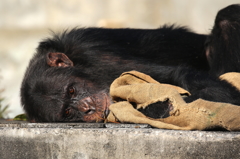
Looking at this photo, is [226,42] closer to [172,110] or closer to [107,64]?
[107,64]

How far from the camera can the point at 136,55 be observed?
4164 mm

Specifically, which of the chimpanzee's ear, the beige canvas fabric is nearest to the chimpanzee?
the chimpanzee's ear

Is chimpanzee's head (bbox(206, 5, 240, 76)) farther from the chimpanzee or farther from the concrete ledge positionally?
the concrete ledge

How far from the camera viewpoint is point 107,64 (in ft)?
13.0

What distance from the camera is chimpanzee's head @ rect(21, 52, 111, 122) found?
12.1 feet

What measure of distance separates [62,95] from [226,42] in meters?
1.69

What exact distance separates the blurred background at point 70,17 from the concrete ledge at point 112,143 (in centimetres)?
486

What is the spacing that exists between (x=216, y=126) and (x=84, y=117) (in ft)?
5.20

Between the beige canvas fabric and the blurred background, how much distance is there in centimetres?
422

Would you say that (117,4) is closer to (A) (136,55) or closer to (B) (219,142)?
(A) (136,55)

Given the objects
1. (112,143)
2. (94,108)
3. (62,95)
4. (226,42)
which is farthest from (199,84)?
(112,143)

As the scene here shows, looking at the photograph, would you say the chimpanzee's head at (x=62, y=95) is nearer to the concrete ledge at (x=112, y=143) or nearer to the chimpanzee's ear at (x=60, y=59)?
the chimpanzee's ear at (x=60, y=59)

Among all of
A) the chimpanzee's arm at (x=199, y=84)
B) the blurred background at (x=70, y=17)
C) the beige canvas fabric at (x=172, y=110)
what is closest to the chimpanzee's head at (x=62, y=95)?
the beige canvas fabric at (x=172, y=110)

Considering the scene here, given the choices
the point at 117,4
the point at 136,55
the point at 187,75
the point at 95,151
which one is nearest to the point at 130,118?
the point at 95,151
